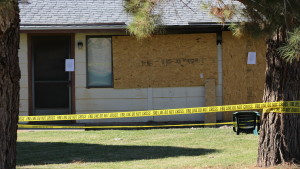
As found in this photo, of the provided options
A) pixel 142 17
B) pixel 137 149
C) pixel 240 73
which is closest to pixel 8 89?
pixel 142 17

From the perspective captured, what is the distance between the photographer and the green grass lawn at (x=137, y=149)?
968cm

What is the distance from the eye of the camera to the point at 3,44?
249 inches

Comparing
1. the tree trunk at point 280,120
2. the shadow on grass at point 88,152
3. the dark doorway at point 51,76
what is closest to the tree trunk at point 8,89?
the shadow on grass at point 88,152

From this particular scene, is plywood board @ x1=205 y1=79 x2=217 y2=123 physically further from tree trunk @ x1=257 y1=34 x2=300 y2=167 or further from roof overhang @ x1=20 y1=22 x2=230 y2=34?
tree trunk @ x1=257 y1=34 x2=300 y2=167

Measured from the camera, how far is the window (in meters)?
15.9

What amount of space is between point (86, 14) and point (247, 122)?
5.70 m

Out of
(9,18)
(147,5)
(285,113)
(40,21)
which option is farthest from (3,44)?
(40,21)

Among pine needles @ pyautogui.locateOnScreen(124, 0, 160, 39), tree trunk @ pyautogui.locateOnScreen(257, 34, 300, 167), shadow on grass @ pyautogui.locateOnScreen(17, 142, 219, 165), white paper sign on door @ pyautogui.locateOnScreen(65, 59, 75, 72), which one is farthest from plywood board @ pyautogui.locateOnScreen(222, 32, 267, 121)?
pine needles @ pyautogui.locateOnScreen(124, 0, 160, 39)

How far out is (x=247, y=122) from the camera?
13.4 metres

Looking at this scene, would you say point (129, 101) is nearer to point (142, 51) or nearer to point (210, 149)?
point (142, 51)

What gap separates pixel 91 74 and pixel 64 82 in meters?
0.88

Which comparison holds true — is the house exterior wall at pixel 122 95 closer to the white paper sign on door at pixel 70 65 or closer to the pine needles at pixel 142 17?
the white paper sign on door at pixel 70 65

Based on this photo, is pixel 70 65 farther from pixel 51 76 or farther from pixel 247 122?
pixel 247 122

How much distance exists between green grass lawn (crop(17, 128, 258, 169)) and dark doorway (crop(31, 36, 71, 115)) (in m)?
1.62
